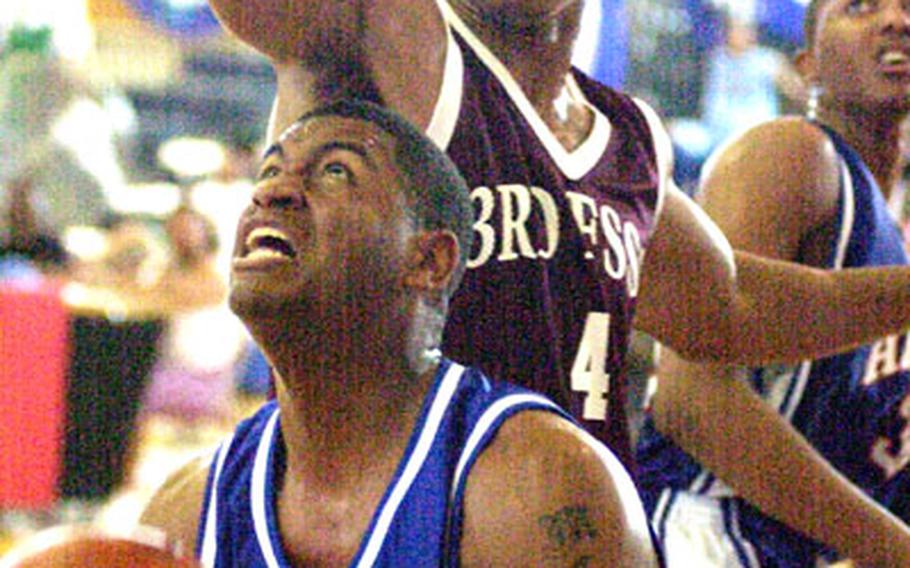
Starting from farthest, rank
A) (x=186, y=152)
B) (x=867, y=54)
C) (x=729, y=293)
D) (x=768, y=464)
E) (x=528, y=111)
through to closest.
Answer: (x=186, y=152), (x=867, y=54), (x=768, y=464), (x=729, y=293), (x=528, y=111)

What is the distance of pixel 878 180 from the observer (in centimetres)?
416

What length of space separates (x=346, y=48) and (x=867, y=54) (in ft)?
5.88

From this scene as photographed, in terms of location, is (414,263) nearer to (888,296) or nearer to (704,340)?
(704,340)

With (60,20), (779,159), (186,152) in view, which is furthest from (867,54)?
(186,152)

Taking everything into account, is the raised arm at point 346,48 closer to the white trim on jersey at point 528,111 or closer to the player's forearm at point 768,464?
the white trim on jersey at point 528,111

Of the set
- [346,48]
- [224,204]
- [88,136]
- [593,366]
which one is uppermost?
[346,48]

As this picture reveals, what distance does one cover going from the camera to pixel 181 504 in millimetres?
2461

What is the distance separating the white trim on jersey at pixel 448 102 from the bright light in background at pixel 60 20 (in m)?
6.03

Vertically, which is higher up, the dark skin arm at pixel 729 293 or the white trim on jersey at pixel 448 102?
the white trim on jersey at pixel 448 102

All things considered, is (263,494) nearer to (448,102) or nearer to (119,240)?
(448,102)

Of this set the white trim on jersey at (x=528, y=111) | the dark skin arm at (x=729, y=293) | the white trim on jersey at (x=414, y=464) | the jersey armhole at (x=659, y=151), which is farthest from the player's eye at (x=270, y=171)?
the jersey armhole at (x=659, y=151)

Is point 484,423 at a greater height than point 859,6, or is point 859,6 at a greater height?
point 859,6

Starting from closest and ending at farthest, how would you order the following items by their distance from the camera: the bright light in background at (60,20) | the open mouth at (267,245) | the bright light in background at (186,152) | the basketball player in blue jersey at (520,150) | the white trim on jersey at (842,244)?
1. the open mouth at (267,245)
2. the basketball player in blue jersey at (520,150)
3. the white trim on jersey at (842,244)
4. the bright light in background at (60,20)
5. the bright light in background at (186,152)

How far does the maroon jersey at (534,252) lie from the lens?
2674 millimetres
